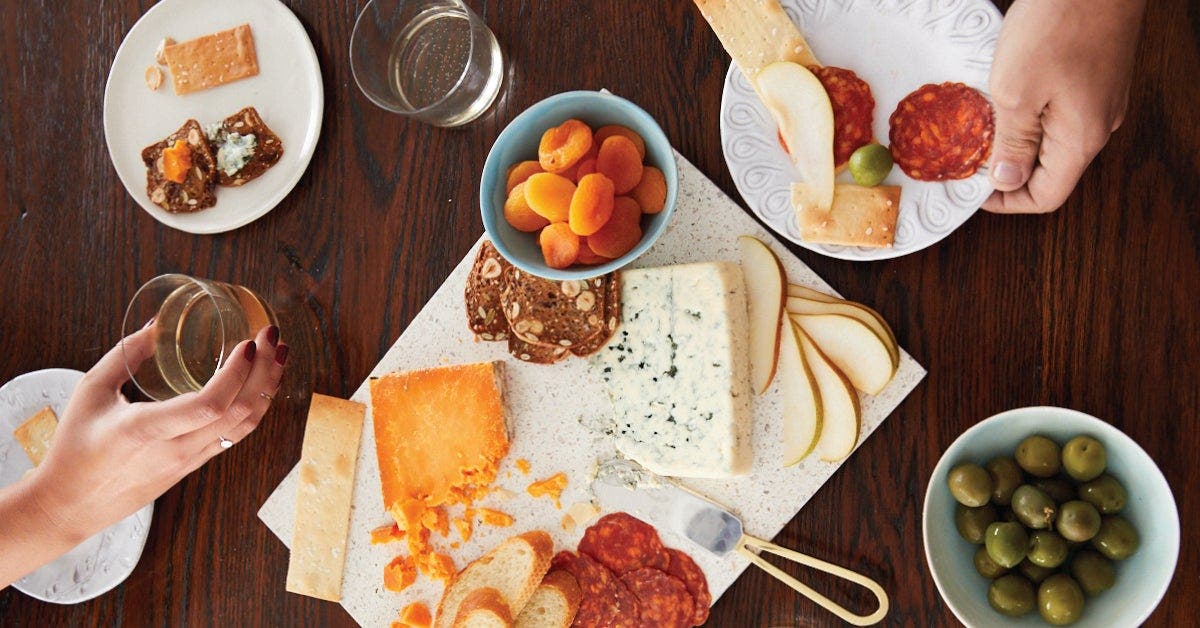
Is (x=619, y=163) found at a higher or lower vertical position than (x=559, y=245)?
higher

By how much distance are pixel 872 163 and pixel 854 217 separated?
0.09 metres

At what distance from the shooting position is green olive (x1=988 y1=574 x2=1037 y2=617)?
1229 mm

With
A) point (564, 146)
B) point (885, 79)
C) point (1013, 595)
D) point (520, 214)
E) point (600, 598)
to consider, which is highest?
point (885, 79)

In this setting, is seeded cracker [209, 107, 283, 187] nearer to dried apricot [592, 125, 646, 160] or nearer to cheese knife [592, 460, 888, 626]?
dried apricot [592, 125, 646, 160]

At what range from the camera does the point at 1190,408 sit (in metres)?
1.32

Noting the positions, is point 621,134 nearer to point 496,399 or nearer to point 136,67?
point 496,399

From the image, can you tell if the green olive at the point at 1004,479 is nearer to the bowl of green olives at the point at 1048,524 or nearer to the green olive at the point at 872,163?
the bowl of green olives at the point at 1048,524

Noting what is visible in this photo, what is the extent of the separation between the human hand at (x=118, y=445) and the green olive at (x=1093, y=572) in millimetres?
1288

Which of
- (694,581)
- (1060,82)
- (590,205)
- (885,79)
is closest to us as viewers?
(1060,82)

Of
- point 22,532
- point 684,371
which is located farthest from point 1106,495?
point 22,532

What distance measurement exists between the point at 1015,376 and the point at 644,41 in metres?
0.82

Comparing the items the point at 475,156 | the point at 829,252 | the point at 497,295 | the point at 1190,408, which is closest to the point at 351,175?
the point at 475,156

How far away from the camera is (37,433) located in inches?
62.7

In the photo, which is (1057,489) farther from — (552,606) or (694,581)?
(552,606)
